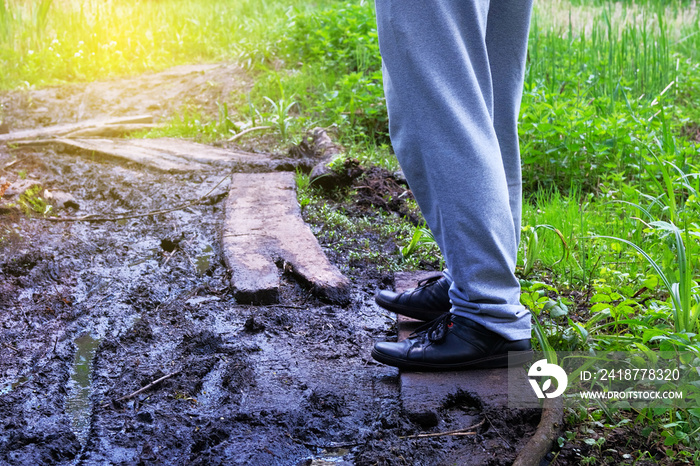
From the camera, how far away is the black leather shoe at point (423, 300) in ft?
6.02

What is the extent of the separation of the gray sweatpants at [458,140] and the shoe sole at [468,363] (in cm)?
6

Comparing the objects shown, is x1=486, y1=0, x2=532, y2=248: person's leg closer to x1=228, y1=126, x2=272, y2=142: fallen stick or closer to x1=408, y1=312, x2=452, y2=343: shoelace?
x1=408, y1=312, x2=452, y2=343: shoelace

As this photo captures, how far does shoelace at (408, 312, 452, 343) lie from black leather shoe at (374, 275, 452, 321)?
140 millimetres

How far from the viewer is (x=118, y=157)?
3.72m

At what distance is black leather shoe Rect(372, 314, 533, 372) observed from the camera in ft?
5.07

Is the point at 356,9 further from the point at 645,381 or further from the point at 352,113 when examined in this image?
the point at 645,381

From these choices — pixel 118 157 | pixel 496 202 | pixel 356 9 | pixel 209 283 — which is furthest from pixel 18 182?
pixel 356 9

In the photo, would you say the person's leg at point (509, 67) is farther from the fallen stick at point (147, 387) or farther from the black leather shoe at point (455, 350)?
the fallen stick at point (147, 387)

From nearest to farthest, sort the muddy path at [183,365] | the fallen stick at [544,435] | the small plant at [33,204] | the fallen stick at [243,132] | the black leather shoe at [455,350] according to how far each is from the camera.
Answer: the fallen stick at [544,435], the muddy path at [183,365], the black leather shoe at [455,350], the small plant at [33,204], the fallen stick at [243,132]

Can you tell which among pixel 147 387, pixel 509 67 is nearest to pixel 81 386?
pixel 147 387

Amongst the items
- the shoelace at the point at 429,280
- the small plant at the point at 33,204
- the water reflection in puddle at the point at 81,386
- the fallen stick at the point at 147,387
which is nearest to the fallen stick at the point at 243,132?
the small plant at the point at 33,204

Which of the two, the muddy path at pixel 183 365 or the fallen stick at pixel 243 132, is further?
the fallen stick at pixel 243 132

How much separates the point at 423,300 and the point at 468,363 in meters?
0.32

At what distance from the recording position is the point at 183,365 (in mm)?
1672
